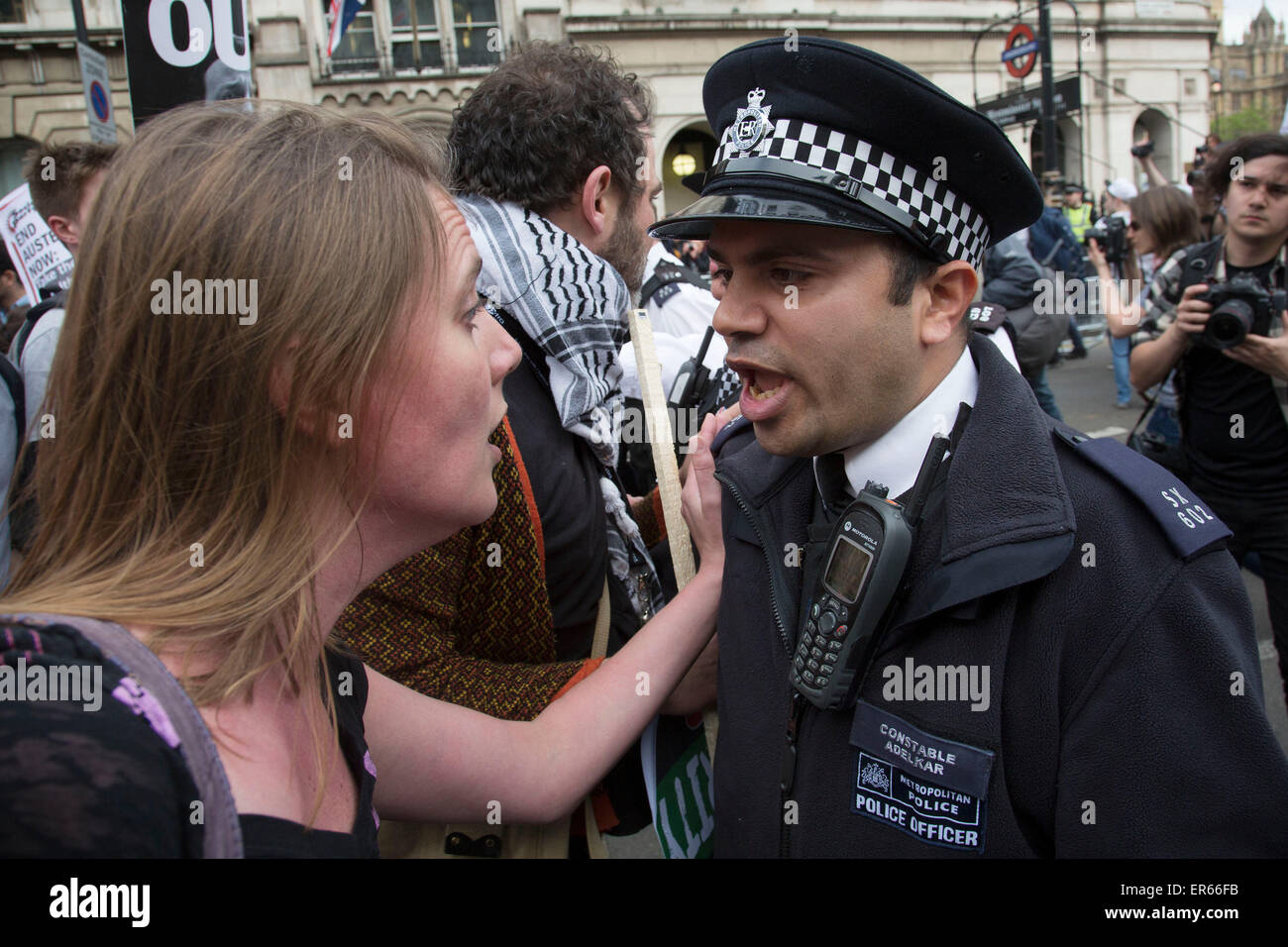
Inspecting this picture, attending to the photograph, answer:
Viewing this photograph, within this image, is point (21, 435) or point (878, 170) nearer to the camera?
point (878, 170)

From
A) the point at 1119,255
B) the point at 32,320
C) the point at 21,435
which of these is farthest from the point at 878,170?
the point at 1119,255

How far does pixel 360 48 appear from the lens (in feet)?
60.8

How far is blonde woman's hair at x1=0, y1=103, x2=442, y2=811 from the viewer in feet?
3.27

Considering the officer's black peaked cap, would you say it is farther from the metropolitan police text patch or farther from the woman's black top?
the woman's black top

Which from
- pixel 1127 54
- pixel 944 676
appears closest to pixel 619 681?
pixel 944 676

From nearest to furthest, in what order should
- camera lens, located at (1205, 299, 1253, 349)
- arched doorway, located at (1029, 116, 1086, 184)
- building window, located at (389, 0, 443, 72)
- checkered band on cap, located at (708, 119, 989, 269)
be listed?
checkered band on cap, located at (708, 119, 989, 269), camera lens, located at (1205, 299, 1253, 349), building window, located at (389, 0, 443, 72), arched doorway, located at (1029, 116, 1086, 184)

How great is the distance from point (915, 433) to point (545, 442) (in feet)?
2.47

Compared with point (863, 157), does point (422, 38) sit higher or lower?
higher

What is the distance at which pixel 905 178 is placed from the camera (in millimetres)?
1391

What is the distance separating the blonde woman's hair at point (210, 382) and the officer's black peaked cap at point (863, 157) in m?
0.59

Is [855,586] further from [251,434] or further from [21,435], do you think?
[21,435]

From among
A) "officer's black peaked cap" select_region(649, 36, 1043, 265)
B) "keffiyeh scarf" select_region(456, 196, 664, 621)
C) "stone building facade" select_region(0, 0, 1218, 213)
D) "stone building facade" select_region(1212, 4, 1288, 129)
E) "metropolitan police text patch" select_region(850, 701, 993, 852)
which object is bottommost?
"metropolitan police text patch" select_region(850, 701, 993, 852)

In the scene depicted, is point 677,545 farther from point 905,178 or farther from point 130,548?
point 130,548

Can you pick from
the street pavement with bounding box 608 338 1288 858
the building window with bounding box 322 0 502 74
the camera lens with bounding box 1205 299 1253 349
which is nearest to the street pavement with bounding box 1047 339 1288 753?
the street pavement with bounding box 608 338 1288 858
